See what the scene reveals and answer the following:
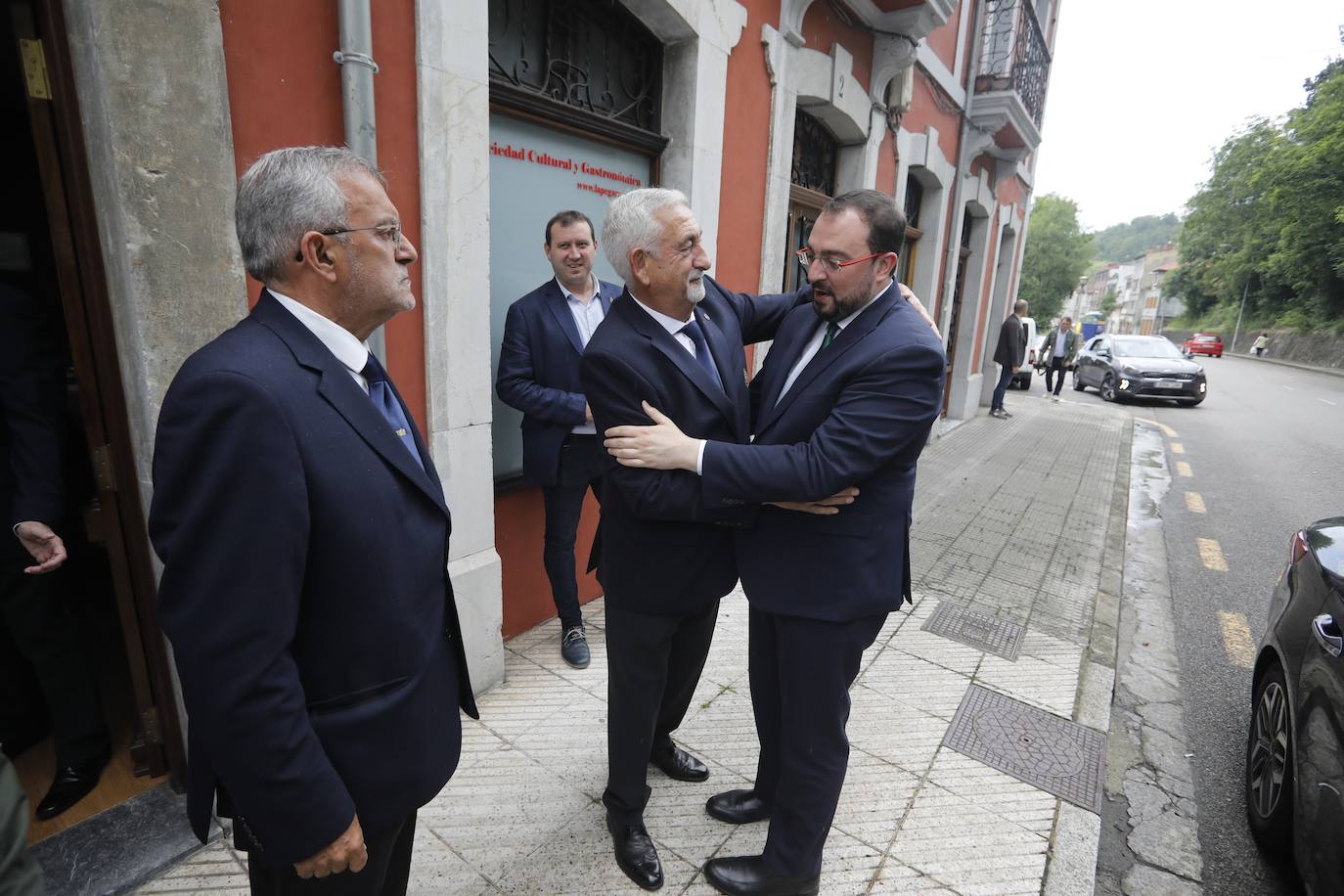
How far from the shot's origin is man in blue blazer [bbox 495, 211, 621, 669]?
11.0 feet

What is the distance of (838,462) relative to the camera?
5.93 feet

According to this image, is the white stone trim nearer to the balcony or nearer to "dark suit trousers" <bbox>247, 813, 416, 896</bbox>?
"dark suit trousers" <bbox>247, 813, 416, 896</bbox>

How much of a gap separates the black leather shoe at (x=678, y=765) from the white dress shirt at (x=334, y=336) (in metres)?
2.06

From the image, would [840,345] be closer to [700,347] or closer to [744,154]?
[700,347]

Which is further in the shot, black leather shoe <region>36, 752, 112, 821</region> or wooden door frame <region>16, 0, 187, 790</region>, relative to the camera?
black leather shoe <region>36, 752, 112, 821</region>

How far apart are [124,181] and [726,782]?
9.37ft

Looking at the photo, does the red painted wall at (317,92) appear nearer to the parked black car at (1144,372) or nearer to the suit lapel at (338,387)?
the suit lapel at (338,387)

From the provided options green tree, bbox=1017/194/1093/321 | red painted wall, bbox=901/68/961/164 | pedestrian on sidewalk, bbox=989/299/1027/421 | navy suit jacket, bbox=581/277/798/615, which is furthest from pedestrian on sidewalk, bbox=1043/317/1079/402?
green tree, bbox=1017/194/1093/321

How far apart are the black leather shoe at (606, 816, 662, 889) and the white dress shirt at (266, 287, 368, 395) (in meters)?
1.78

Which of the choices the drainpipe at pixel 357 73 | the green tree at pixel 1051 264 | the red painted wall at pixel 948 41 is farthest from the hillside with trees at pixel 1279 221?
the drainpipe at pixel 357 73

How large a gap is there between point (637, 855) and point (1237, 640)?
169 inches

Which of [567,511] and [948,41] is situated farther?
[948,41]

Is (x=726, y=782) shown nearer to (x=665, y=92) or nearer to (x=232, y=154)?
(x=232, y=154)

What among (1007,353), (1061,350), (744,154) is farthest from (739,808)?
(1061,350)
